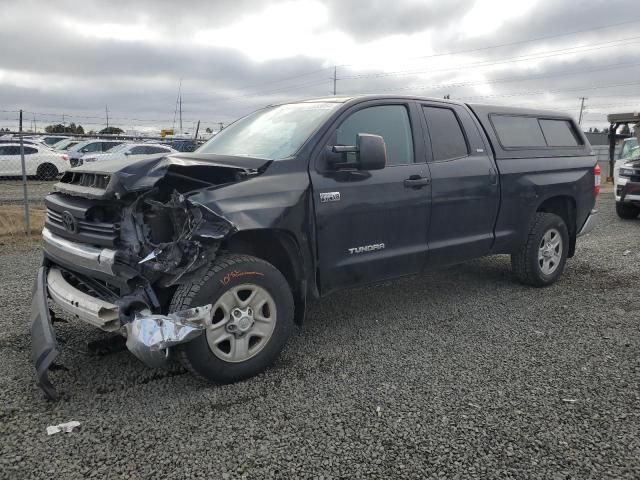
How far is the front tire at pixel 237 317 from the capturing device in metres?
3.14

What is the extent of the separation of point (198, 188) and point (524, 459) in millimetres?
2379

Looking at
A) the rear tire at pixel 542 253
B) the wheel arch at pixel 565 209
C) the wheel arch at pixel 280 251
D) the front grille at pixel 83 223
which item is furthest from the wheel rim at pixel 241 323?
the wheel arch at pixel 565 209

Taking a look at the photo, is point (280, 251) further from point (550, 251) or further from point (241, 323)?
point (550, 251)

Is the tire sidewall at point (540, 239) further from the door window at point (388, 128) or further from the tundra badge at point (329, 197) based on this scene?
the tundra badge at point (329, 197)

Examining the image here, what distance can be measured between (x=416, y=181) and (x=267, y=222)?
4.78 ft

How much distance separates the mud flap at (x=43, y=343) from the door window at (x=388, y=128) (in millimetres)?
2323

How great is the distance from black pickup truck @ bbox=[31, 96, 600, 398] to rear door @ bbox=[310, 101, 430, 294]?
1 cm

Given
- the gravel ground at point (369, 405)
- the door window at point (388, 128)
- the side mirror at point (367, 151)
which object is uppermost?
the door window at point (388, 128)

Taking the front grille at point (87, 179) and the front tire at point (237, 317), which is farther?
the front grille at point (87, 179)

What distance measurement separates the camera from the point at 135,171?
123 inches

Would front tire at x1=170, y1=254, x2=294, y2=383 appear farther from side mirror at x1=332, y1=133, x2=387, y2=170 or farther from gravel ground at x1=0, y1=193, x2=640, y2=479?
side mirror at x1=332, y1=133, x2=387, y2=170

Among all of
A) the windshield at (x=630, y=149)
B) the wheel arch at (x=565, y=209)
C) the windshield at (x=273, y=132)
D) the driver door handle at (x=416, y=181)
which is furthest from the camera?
the windshield at (x=630, y=149)

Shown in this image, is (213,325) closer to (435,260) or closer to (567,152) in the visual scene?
(435,260)

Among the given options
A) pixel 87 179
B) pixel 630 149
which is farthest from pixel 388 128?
pixel 630 149
